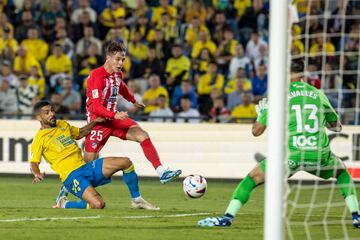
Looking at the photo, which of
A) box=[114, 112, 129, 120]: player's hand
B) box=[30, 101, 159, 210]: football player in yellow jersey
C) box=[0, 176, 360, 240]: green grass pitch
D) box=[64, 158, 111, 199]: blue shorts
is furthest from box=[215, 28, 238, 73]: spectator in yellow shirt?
box=[64, 158, 111, 199]: blue shorts

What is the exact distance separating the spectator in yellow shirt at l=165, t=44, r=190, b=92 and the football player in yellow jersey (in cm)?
819

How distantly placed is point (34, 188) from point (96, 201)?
415 centimetres

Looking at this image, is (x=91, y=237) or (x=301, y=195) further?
(x=301, y=195)

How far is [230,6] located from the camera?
71.2ft

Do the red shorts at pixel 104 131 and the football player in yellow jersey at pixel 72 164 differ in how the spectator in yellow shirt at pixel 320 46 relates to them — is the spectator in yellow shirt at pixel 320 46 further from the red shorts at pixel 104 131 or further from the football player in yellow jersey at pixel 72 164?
the football player in yellow jersey at pixel 72 164

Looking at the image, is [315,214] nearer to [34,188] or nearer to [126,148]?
[34,188]

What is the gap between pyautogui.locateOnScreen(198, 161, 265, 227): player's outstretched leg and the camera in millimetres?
9984

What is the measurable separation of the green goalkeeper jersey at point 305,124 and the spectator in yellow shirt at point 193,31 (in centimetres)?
1079

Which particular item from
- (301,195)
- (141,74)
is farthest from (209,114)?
(301,195)

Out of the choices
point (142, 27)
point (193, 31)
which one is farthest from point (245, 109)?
point (142, 27)

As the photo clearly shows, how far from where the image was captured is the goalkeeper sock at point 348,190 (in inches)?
412

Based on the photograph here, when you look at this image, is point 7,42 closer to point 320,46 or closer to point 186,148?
point 186,148

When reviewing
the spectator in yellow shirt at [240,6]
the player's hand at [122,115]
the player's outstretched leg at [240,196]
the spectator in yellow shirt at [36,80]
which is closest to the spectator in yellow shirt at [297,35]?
the spectator in yellow shirt at [240,6]

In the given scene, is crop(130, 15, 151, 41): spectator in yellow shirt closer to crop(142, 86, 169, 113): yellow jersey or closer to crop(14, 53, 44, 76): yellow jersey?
crop(142, 86, 169, 113): yellow jersey
